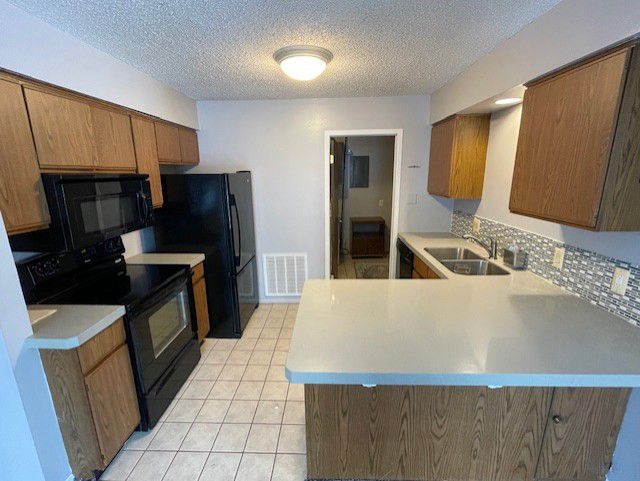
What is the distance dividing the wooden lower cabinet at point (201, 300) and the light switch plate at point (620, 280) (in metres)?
2.72

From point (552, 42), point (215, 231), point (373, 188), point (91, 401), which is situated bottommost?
point (91, 401)

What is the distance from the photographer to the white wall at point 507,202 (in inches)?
57.3

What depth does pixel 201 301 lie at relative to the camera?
2.60 meters

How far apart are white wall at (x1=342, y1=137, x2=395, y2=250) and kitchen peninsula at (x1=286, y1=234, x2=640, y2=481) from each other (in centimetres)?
411

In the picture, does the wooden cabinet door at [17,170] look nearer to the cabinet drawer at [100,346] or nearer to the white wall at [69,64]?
the white wall at [69,64]

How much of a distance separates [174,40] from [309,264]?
242 cm

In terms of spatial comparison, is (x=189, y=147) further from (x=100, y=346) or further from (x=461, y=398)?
(x=461, y=398)

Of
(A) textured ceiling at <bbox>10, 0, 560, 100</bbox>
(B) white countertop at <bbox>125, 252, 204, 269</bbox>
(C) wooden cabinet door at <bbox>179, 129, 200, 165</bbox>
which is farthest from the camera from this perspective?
(C) wooden cabinet door at <bbox>179, 129, 200, 165</bbox>

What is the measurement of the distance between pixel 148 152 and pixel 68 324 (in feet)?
4.69

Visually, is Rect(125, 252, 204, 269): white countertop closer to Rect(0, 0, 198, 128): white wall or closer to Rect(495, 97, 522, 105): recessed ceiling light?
Rect(0, 0, 198, 128): white wall

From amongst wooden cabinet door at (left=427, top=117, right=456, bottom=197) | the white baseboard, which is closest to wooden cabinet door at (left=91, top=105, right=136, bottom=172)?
the white baseboard

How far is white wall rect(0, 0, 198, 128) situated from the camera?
Result: 1299 millimetres

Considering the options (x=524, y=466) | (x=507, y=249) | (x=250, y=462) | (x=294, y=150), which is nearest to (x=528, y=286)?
(x=507, y=249)

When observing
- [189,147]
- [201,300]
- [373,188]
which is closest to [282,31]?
[189,147]
